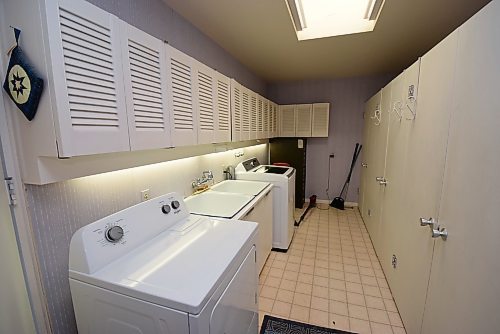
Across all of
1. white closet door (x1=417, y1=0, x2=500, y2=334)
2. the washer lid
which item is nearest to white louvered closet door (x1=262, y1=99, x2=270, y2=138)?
the washer lid

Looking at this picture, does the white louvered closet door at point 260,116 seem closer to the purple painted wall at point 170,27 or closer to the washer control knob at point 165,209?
the purple painted wall at point 170,27

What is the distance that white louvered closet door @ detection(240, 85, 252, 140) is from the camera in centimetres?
253

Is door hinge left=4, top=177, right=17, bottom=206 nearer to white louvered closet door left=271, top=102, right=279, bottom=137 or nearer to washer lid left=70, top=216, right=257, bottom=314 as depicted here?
washer lid left=70, top=216, right=257, bottom=314

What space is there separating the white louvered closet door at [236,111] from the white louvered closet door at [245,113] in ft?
0.24

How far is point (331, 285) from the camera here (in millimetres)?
2254

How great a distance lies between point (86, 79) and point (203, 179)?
4.70 ft

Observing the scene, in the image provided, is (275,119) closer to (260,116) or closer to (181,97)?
(260,116)

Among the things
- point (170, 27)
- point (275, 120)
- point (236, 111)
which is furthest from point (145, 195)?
point (275, 120)

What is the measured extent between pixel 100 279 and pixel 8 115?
77 centimetres

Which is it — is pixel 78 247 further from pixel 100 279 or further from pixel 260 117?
pixel 260 117

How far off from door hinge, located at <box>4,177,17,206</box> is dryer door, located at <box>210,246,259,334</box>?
37.7 inches

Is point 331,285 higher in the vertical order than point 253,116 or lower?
lower

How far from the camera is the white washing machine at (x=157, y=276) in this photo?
32.4 inches

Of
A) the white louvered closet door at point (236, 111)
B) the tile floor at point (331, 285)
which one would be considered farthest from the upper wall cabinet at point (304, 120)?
the white louvered closet door at point (236, 111)
